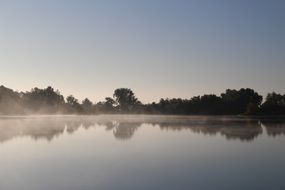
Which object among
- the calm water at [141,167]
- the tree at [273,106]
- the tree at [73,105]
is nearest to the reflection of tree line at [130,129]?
the calm water at [141,167]

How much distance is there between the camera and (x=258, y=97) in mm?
126438

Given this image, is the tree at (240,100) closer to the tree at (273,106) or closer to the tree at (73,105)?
the tree at (273,106)

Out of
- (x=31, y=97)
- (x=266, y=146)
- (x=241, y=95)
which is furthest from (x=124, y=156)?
(x=31, y=97)

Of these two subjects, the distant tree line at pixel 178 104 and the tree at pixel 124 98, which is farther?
the tree at pixel 124 98

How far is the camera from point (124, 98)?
196 meters

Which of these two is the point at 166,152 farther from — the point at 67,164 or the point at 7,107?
the point at 7,107

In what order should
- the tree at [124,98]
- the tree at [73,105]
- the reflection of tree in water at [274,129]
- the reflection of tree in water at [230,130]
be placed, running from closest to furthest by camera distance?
the reflection of tree in water at [230,130]
the reflection of tree in water at [274,129]
the tree at [73,105]
the tree at [124,98]

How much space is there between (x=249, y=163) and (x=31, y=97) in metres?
137

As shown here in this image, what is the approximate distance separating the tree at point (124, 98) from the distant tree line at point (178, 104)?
1707cm

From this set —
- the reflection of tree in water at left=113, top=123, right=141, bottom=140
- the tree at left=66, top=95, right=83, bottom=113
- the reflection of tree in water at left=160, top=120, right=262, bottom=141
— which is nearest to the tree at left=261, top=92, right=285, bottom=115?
the reflection of tree in water at left=160, top=120, right=262, bottom=141

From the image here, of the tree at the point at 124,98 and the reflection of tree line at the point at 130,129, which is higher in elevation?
the tree at the point at 124,98

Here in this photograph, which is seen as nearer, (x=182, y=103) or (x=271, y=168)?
(x=271, y=168)

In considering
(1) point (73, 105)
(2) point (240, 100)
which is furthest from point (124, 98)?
(2) point (240, 100)

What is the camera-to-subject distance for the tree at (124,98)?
19462 cm
